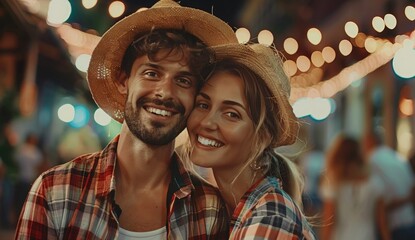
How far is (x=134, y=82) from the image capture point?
3428 mm

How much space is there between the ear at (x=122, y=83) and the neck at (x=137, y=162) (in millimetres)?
164

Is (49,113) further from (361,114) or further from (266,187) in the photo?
(266,187)

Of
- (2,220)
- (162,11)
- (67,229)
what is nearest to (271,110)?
(162,11)

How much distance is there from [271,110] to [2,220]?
36.5 feet

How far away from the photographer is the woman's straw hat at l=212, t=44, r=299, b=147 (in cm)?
343

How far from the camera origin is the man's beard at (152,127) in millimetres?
3336

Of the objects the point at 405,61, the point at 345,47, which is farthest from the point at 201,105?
the point at 345,47

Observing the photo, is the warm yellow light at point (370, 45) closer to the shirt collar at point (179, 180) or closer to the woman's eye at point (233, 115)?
the shirt collar at point (179, 180)

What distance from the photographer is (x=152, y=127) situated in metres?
3.34

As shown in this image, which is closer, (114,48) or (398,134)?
(114,48)

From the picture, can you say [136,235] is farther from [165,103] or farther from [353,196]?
[353,196]

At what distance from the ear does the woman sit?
1.20 ft

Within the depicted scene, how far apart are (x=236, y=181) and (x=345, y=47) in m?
13.8

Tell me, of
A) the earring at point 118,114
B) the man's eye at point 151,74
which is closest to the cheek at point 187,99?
the man's eye at point 151,74
